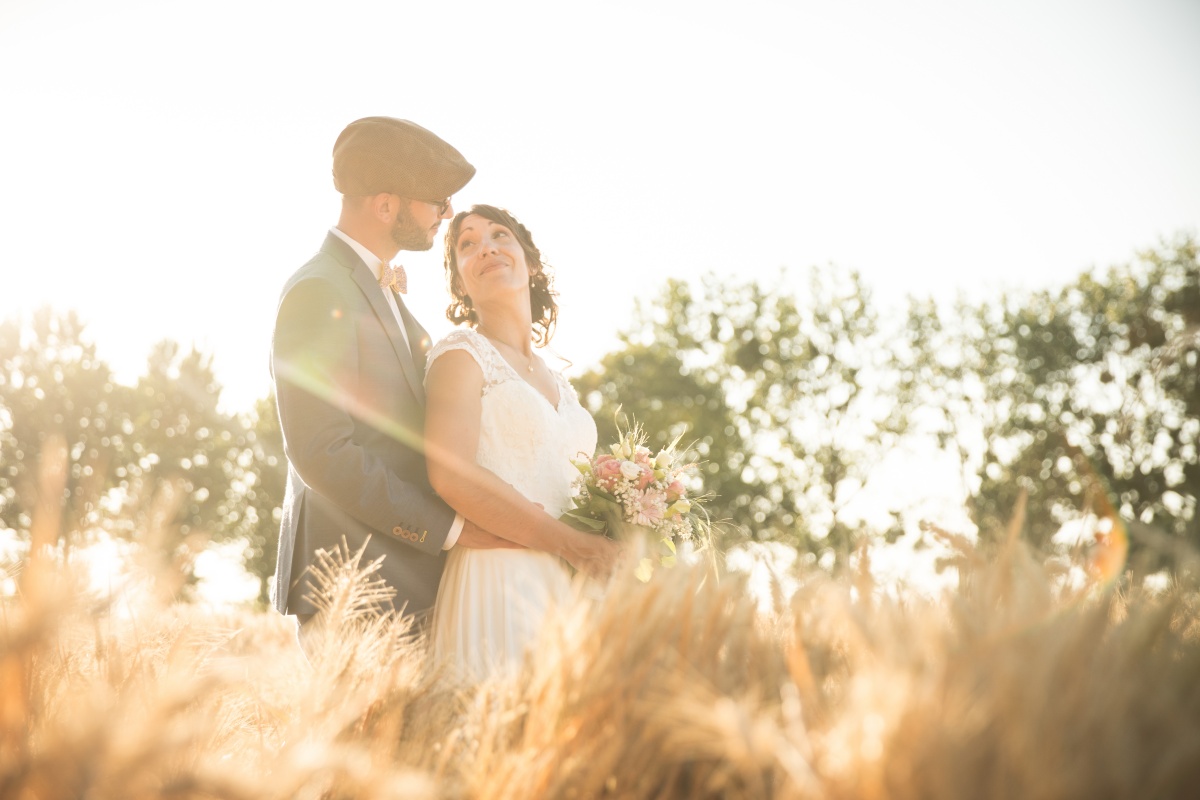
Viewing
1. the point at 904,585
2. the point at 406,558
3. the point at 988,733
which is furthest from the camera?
the point at 406,558

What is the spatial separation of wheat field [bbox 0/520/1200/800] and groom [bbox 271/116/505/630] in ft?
4.81

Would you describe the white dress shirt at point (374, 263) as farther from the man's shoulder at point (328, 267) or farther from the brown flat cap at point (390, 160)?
the brown flat cap at point (390, 160)

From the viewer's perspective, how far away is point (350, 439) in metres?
4.03

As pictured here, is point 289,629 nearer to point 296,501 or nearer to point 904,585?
point 296,501

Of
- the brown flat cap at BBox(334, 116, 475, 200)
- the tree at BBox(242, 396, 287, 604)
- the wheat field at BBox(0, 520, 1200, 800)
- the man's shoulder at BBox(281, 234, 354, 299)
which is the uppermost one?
the brown flat cap at BBox(334, 116, 475, 200)

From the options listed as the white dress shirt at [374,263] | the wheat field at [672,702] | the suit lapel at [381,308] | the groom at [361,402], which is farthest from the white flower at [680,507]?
the wheat field at [672,702]

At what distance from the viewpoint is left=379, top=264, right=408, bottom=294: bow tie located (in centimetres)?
494

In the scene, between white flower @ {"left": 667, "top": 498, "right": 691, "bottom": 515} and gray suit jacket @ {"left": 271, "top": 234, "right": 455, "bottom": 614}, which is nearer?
gray suit jacket @ {"left": 271, "top": 234, "right": 455, "bottom": 614}

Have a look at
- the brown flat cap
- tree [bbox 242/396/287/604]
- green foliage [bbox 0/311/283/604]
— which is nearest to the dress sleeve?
the brown flat cap

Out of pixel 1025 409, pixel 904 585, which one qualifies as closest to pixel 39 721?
pixel 904 585

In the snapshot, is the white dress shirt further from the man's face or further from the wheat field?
the wheat field

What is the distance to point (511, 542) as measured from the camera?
4.34m

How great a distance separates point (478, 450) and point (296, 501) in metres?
0.99

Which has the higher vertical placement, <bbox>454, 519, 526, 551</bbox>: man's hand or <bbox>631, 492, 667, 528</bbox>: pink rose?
<bbox>631, 492, 667, 528</bbox>: pink rose
